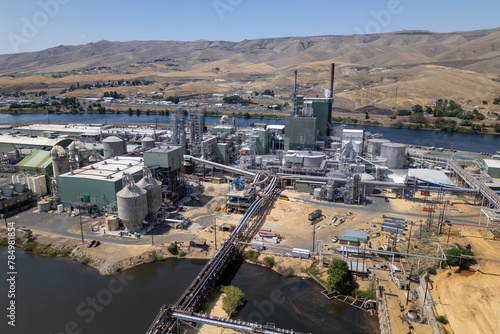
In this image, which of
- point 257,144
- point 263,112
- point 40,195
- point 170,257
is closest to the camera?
point 170,257

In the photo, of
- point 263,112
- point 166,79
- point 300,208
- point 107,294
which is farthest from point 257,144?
point 166,79

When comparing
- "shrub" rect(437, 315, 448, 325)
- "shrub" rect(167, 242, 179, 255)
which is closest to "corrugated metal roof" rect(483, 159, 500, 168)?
"shrub" rect(437, 315, 448, 325)

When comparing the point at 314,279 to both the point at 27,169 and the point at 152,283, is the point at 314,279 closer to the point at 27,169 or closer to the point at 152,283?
the point at 152,283

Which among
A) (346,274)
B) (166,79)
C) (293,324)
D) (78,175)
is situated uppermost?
(166,79)

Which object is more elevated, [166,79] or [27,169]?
[166,79]

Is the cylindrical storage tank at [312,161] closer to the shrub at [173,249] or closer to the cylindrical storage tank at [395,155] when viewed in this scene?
the cylindrical storage tank at [395,155]

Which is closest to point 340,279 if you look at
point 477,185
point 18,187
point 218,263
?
point 218,263
